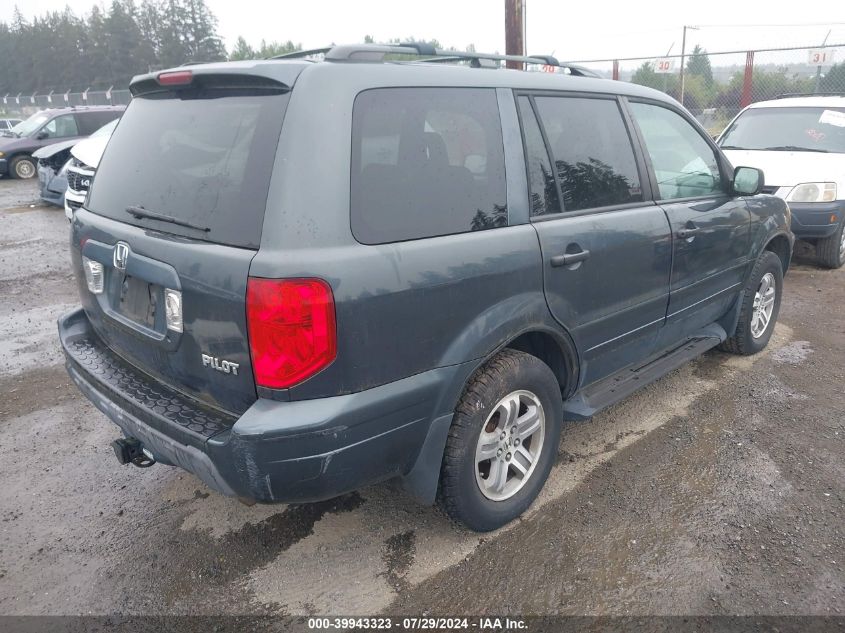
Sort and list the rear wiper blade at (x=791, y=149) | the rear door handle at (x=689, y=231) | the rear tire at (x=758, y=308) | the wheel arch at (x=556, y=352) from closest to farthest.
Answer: the wheel arch at (x=556, y=352), the rear door handle at (x=689, y=231), the rear tire at (x=758, y=308), the rear wiper blade at (x=791, y=149)

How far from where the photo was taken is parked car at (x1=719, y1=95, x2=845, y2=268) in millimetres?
6500

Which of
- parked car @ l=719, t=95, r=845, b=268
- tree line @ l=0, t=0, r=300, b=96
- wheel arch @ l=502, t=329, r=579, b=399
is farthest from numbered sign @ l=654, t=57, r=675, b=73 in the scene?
tree line @ l=0, t=0, r=300, b=96

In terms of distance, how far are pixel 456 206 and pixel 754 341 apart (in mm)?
3236

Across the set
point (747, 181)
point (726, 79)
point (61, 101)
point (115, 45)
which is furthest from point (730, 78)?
point (115, 45)

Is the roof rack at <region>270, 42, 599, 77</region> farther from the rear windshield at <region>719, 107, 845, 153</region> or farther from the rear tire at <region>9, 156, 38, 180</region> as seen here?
the rear tire at <region>9, 156, 38, 180</region>

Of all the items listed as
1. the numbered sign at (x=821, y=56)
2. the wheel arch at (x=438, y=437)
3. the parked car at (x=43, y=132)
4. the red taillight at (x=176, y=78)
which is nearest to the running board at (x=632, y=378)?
the wheel arch at (x=438, y=437)

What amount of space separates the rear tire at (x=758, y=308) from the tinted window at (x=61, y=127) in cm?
1502

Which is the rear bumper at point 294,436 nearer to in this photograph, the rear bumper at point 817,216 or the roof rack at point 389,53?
the roof rack at point 389,53

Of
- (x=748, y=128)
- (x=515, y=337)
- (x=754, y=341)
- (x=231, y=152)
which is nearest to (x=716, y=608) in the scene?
(x=515, y=337)

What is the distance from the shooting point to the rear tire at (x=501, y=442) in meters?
2.52

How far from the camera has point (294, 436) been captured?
6.70ft

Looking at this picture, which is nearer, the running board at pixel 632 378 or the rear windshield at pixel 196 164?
the rear windshield at pixel 196 164

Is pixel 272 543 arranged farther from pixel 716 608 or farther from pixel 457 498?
pixel 716 608

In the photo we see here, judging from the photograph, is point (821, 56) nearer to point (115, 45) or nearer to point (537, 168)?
point (537, 168)
